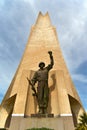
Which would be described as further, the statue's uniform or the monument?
the statue's uniform

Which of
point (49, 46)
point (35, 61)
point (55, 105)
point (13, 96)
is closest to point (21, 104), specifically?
point (55, 105)

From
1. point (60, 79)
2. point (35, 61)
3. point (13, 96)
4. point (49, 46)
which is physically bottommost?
point (60, 79)

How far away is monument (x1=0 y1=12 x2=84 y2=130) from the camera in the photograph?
9297 mm

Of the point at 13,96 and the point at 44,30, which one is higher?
the point at 44,30

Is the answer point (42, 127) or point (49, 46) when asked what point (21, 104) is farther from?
point (49, 46)

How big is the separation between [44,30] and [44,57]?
14.7 ft

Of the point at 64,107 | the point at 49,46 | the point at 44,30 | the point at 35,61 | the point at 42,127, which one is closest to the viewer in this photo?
the point at 42,127

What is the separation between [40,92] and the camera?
31.6 feet

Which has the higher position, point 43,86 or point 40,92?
point 43,86

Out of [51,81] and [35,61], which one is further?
[35,61]

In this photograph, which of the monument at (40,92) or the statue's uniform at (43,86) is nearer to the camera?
the monument at (40,92)

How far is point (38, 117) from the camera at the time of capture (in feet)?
28.8

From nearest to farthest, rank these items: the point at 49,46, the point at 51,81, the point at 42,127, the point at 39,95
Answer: the point at 42,127, the point at 39,95, the point at 51,81, the point at 49,46

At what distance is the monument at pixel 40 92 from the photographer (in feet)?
30.5
